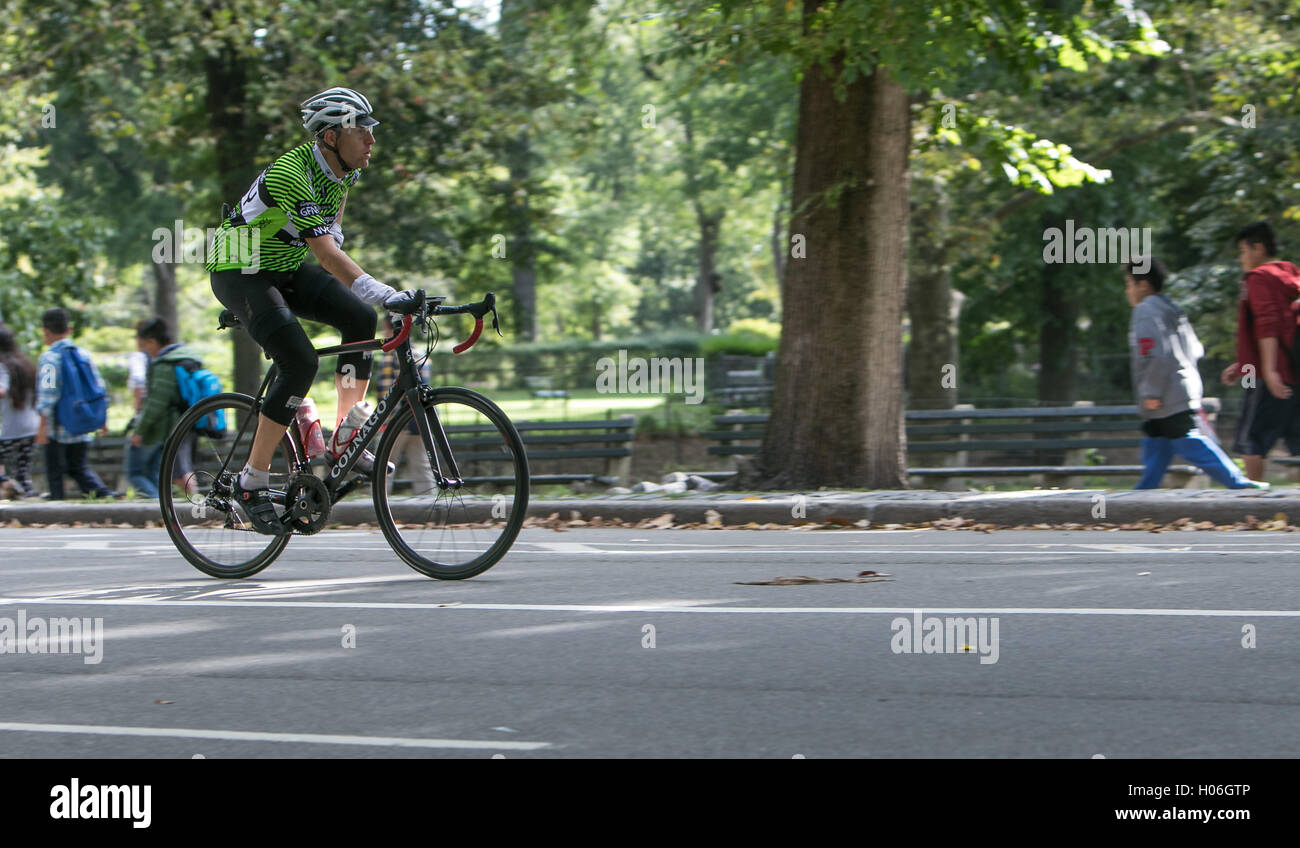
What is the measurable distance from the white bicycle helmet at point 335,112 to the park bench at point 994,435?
9388 mm

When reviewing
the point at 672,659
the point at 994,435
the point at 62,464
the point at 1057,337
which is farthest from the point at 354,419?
the point at 1057,337

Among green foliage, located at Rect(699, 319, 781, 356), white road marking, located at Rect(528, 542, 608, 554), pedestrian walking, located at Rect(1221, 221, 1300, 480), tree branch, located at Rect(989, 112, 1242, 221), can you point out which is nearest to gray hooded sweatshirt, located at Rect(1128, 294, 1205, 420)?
pedestrian walking, located at Rect(1221, 221, 1300, 480)

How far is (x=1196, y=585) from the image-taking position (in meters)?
6.21

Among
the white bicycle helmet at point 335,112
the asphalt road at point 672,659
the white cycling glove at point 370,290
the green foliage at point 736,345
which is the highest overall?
the green foliage at point 736,345

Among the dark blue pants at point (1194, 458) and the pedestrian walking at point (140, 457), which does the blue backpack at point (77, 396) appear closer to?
the pedestrian walking at point (140, 457)

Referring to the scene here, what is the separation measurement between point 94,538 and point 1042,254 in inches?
760

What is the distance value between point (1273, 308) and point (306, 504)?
22.5 ft

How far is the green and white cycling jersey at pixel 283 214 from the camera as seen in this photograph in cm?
619

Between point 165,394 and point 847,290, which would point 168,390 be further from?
point 847,290

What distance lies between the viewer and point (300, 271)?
6492 mm

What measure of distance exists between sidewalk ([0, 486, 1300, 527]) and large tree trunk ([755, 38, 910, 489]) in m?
0.95

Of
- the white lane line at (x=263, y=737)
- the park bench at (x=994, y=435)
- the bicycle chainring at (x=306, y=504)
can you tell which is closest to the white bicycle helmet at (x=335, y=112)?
the bicycle chainring at (x=306, y=504)

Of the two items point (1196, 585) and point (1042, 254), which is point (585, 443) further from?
point (1042, 254)
